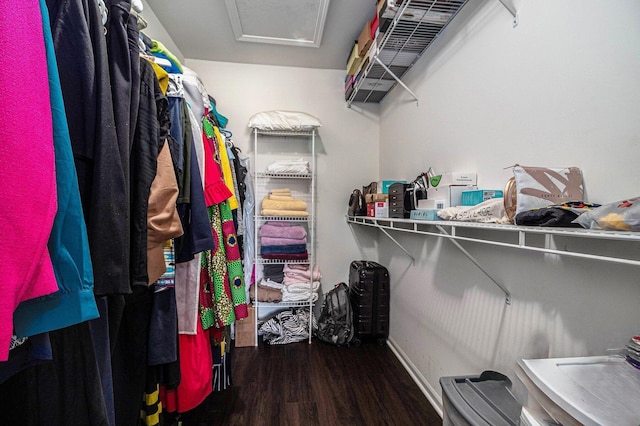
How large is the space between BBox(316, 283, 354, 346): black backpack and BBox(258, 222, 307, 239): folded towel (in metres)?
0.62

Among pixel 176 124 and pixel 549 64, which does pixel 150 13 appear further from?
pixel 549 64

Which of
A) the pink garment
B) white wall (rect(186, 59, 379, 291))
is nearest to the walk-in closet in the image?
the pink garment

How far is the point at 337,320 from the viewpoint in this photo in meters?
2.25

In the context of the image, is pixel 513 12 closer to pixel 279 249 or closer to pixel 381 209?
pixel 381 209

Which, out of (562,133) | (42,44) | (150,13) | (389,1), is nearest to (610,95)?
(562,133)

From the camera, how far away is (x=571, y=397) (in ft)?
1.61

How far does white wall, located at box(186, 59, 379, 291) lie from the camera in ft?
8.09

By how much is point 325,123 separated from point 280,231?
3.81ft

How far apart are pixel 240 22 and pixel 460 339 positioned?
8.07 ft

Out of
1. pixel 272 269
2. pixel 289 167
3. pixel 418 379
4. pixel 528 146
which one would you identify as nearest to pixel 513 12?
pixel 528 146

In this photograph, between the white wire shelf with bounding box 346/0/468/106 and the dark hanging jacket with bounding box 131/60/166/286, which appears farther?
the white wire shelf with bounding box 346/0/468/106

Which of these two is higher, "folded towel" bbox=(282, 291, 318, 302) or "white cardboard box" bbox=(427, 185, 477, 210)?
"white cardboard box" bbox=(427, 185, 477, 210)

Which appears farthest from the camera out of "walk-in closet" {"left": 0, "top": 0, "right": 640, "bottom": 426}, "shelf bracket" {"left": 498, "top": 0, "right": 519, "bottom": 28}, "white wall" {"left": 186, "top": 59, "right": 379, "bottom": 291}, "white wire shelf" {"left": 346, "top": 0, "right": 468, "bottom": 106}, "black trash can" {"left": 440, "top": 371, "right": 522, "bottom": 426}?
"white wall" {"left": 186, "top": 59, "right": 379, "bottom": 291}

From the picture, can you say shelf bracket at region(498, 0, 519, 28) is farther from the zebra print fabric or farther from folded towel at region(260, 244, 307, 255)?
the zebra print fabric
